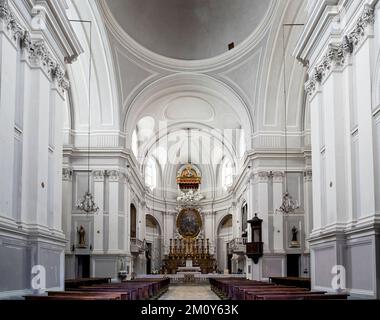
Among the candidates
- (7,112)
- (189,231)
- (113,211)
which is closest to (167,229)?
(189,231)

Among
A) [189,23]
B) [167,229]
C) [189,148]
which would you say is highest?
[189,23]

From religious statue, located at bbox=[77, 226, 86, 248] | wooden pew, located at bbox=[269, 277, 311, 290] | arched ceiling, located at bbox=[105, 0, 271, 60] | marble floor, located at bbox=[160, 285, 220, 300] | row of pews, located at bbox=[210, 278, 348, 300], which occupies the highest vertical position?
arched ceiling, located at bbox=[105, 0, 271, 60]

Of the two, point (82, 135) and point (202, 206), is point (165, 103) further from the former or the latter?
point (202, 206)

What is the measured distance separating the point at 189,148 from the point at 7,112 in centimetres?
2870

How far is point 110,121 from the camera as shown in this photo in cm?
2567

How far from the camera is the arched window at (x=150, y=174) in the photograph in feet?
124

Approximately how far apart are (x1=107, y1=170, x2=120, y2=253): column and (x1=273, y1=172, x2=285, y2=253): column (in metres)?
6.43

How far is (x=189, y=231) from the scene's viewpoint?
38.8 meters

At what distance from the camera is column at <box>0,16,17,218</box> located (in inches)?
425

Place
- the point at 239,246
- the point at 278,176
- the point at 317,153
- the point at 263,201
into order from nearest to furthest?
the point at 317,153 → the point at 263,201 → the point at 278,176 → the point at 239,246

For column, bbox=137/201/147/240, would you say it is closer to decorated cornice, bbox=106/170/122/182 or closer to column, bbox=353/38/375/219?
decorated cornice, bbox=106/170/122/182

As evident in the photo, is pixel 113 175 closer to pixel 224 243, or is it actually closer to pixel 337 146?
pixel 337 146

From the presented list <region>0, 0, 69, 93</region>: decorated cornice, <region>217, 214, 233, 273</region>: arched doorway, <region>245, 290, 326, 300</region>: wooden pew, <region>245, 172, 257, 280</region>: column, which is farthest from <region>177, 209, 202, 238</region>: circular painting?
<region>245, 290, 326, 300</region>: wooden pew

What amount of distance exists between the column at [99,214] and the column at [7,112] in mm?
13677
